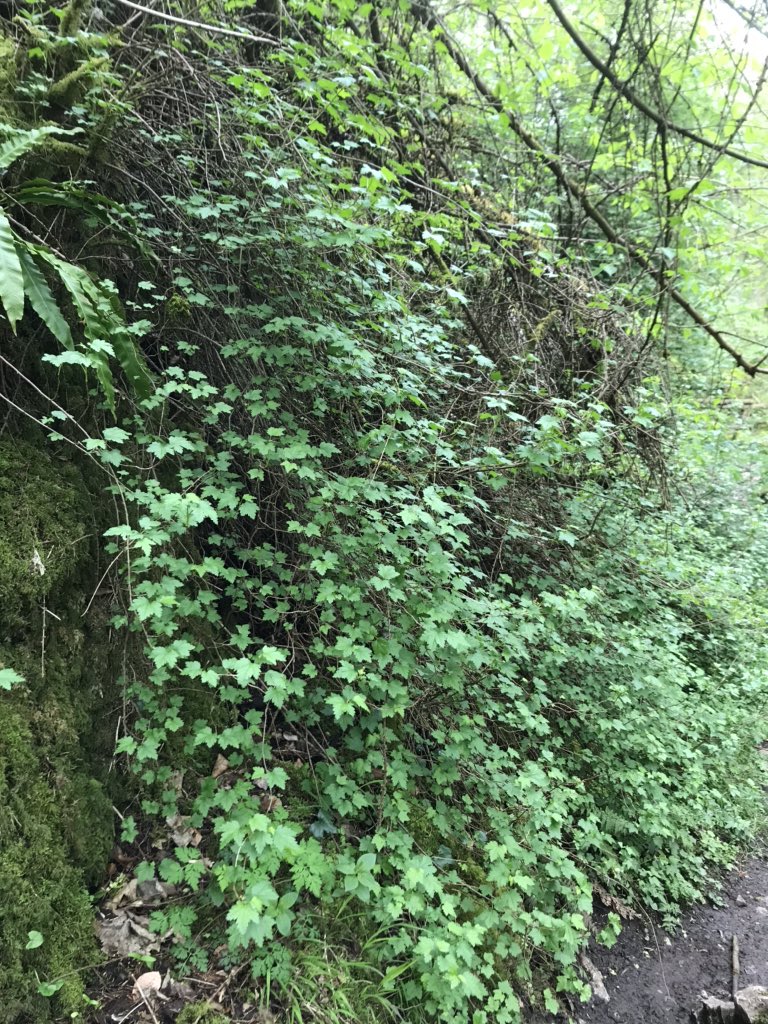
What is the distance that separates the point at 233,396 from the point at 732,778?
4.43 meters

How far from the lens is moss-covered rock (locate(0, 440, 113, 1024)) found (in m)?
1.81

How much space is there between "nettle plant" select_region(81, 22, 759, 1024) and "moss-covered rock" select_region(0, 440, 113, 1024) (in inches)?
8.1

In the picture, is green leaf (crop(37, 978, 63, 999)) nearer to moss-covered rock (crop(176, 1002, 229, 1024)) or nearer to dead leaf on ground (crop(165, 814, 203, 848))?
moss-covered rock (crop(176, 1002, 229, 1024))

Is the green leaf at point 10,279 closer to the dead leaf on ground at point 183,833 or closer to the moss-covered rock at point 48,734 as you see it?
the moss-covered rock at point 48,734

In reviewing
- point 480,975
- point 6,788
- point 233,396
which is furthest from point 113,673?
point 480,975

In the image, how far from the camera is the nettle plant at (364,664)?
88.1 inches

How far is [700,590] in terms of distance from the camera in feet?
15.0

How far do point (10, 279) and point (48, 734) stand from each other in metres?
1.68

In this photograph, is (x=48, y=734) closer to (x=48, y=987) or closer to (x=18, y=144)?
(x=48, y=987)

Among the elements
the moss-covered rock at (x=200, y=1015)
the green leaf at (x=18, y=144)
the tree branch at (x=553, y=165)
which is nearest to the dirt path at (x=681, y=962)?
the moss-covered rock at (x=200, y=1015)

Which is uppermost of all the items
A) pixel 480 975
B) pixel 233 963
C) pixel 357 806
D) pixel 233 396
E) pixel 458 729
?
pixel 233 396

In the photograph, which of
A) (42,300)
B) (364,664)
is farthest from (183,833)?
(42,300)

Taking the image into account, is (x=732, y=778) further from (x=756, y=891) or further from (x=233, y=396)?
A: (x=233, y=396)

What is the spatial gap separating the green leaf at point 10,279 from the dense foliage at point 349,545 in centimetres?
1
